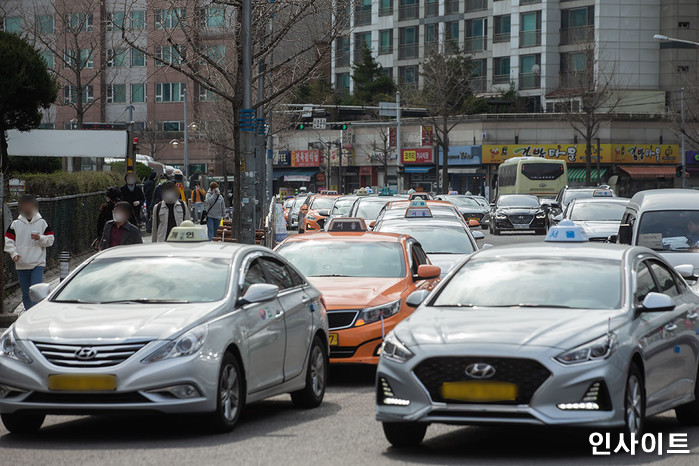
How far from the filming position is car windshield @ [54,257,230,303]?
30.8ft

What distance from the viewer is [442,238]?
60.6 ft

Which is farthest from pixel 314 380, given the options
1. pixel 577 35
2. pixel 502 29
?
pixel 502 29

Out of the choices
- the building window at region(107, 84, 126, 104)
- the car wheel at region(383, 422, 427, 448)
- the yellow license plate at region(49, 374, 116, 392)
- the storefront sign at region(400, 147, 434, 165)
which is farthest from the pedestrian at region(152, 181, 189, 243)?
the building window at region(107, 84, 126, 104)

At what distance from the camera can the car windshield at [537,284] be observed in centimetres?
857

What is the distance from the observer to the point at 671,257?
16.3 metres

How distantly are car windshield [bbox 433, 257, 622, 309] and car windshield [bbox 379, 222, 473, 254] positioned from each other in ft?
29.2

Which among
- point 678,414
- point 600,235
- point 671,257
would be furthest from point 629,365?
point 600,235

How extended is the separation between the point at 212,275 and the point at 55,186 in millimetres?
17778

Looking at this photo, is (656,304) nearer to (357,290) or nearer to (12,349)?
(12,349)

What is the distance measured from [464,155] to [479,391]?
78012 millimetres

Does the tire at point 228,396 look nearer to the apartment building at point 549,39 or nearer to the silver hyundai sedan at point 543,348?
the silver hyundai sedan at point 543,348

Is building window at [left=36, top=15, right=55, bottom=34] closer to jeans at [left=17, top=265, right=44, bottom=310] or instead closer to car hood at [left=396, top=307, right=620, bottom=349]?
jeans at [left=17, top=265, right=44, bottom=310]

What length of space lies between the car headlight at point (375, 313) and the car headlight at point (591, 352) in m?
4.58

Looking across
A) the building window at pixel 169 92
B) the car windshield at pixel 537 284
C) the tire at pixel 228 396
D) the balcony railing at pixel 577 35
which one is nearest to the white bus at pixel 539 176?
the balcony railing at pixel 577 35
